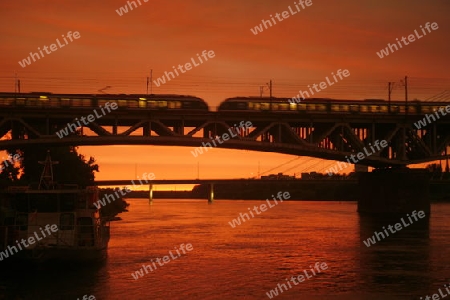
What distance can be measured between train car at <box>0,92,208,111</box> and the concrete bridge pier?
27208mm

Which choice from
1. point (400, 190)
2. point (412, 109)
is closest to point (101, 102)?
point (412, 109)

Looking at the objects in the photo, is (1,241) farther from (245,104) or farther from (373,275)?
(245,104)

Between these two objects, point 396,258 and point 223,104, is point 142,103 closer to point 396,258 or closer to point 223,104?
point 223,104

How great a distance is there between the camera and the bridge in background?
7050 centimetres

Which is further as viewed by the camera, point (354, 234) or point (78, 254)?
point (354, 234)

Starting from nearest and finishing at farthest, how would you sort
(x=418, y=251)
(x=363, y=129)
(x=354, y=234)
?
(x=418, y=251) < (x=354, y=234) < (x=363, y=129)

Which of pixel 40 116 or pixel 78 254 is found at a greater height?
pixel 40 116

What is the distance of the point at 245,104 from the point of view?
7706 centimetres

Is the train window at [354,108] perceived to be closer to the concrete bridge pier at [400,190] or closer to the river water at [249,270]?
the concrete bridge pier at [400,190]

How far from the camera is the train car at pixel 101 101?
70.8 m

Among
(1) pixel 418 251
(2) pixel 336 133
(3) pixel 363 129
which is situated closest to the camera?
(1) pixel 418 251

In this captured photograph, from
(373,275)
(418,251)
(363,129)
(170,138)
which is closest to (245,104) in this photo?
(170,138)

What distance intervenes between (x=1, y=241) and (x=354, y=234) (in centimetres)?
3505

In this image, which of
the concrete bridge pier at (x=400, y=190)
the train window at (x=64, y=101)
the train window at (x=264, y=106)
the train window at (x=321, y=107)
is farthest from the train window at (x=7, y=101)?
the concrete bridge pier at (x=400, y=190)
